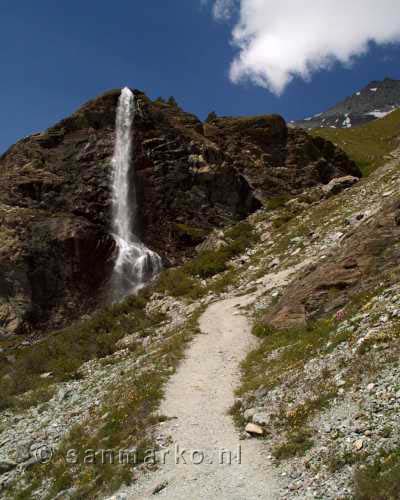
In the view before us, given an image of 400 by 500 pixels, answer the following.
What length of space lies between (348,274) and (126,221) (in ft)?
101

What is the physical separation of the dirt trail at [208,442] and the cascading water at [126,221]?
67.0ft

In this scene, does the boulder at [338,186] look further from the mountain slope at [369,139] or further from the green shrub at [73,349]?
the mountain slope at [369,139]

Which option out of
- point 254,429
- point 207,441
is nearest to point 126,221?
point 207,441

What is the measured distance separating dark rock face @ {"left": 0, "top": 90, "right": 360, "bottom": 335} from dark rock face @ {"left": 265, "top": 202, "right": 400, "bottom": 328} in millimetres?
22886

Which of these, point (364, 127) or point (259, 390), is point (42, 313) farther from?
point (364, 127)

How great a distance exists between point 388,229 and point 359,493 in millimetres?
12634

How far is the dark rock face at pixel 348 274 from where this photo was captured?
1697 cm

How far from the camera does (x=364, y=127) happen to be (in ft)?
415

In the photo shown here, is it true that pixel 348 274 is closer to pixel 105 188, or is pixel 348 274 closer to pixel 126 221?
pixel 126 221

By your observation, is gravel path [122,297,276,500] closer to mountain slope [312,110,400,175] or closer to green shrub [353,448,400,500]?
green shrub [353,448,400,500]

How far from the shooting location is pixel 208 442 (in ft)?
38.3

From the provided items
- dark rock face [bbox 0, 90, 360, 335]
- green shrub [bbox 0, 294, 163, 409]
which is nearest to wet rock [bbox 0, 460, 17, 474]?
green shrub [bbox 0, 294, 163, 409]

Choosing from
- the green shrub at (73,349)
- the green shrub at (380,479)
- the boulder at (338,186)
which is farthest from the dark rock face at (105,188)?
the green shrub at (380,479)

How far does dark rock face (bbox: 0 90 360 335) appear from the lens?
3800 centimetres
